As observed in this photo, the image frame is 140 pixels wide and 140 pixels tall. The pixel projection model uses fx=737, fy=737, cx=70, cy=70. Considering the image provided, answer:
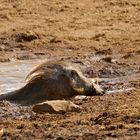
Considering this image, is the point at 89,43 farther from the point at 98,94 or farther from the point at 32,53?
the point at 98,94

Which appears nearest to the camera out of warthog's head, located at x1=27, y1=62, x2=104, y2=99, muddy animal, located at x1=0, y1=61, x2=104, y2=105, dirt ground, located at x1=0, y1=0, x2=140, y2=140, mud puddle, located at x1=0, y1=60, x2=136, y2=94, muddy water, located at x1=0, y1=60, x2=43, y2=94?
dirt ground, located at x1=0, y1=0, x2=140, y2=140

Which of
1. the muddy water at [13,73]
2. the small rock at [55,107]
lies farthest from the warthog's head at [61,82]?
the small rock at [55,107]

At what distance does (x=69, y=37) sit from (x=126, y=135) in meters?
7.93

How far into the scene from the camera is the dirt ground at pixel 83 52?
24.0 feet

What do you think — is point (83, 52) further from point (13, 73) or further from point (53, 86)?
point (53, 86)

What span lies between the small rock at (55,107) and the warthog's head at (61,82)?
100 centimetres

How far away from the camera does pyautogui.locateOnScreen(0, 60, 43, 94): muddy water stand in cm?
1032

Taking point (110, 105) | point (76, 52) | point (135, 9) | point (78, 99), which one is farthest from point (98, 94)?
point (135, 9)

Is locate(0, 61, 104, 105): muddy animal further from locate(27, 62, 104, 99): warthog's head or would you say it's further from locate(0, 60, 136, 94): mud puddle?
locate(0, 60, 136, 94): mud puddle

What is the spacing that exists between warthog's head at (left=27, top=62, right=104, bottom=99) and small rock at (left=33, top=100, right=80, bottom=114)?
100cm

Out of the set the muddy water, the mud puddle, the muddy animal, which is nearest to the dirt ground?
the mud puddle

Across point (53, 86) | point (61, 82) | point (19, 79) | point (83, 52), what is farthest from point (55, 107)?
point (83, 52)

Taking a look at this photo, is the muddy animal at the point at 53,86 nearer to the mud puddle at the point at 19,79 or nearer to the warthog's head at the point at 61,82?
the warthog's head at the point at 61,82

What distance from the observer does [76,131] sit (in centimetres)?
716
